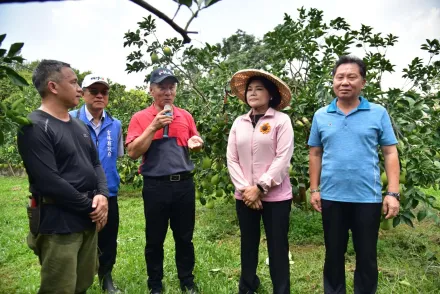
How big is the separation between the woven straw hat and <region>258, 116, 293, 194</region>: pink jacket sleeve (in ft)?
0.69

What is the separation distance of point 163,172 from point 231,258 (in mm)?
1251

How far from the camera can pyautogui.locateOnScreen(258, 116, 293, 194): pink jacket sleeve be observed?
2123 mm

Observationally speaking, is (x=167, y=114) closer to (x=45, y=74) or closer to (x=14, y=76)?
(x=45, y=74)

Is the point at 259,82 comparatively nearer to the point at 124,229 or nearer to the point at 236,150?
the point at 236,150

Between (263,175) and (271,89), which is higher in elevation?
(271,89)

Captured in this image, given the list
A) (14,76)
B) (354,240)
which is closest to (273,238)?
(354,240)

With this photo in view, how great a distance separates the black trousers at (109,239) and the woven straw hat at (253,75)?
3.49 ft

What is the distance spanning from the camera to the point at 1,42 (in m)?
1.17

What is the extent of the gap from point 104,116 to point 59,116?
685 millimetres

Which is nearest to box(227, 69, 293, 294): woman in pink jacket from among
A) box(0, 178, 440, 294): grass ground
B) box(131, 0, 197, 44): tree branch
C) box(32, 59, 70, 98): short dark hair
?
box(0, 178, 440, 294): grass ground

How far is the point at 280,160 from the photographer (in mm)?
2160

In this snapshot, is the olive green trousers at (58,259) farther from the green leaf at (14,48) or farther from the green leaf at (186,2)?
the green leaf at (186,2)

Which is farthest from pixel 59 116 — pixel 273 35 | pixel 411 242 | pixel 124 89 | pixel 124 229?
pixel 124 89

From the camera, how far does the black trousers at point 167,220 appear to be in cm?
233
